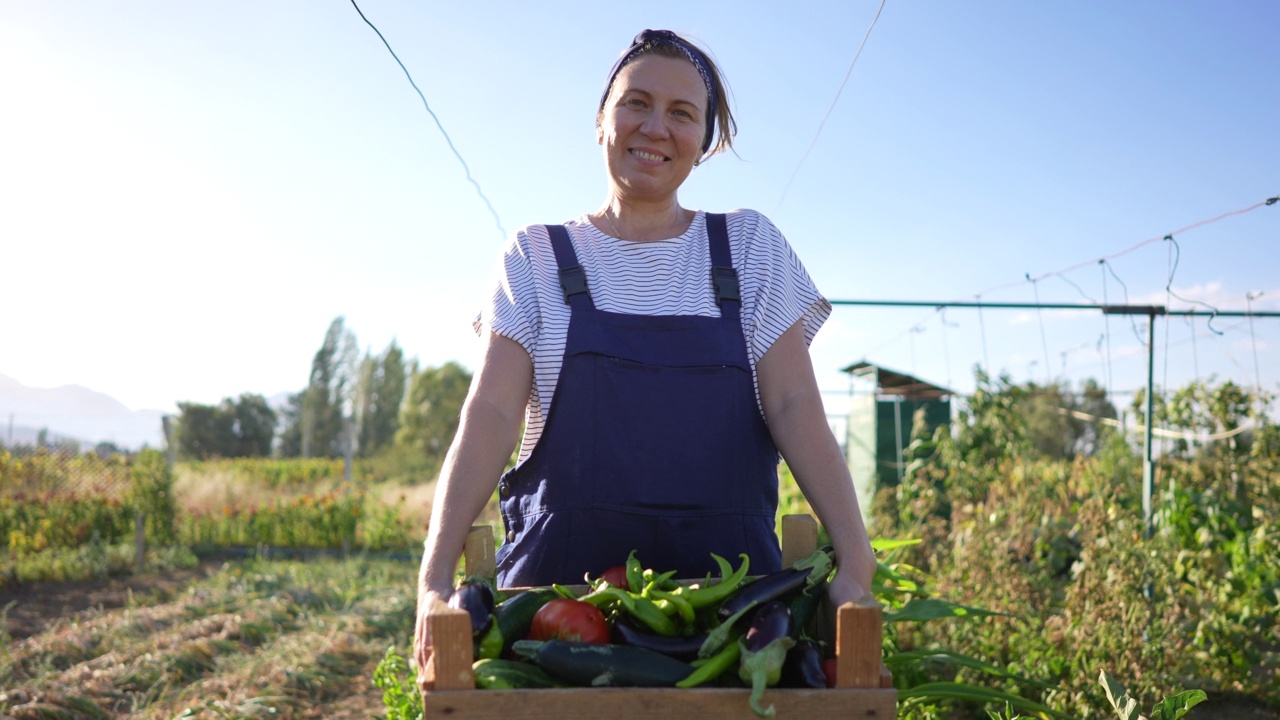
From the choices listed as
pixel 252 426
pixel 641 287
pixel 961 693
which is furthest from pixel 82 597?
pixel 252 426

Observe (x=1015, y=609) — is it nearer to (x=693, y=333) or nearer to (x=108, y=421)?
(x=693, y=333)

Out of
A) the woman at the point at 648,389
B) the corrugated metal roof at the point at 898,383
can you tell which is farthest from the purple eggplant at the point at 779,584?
the corrugated metal roof at the point at 898,383

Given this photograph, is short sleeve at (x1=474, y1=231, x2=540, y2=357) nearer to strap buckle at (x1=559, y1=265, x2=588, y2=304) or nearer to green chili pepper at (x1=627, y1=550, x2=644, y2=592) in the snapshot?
strap buckle at (x1=559, y1=265, x2=588, y2=304)

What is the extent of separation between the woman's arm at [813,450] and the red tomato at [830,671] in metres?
0.17

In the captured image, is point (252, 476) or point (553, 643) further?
point (252, 476)

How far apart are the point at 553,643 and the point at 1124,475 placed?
5.95 meters

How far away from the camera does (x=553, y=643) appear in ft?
4.20

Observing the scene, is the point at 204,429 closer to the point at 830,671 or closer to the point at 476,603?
the point at 476,603

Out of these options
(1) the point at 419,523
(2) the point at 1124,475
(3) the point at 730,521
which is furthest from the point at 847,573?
(1) the point at 419,523

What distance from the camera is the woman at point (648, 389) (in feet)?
5.56

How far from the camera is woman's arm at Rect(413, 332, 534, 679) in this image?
156cm

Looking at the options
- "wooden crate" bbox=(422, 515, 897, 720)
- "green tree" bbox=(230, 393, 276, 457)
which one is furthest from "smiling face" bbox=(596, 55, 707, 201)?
"green tree" bbox=(230, 393, 276, 457)

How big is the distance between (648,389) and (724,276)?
281 mm

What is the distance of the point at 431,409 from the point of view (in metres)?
29.6
